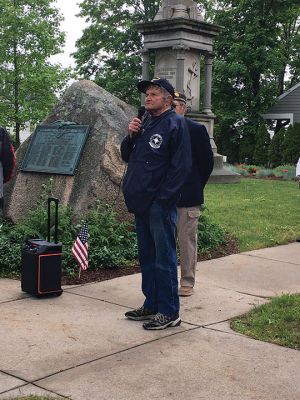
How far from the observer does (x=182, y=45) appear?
17.6 meters

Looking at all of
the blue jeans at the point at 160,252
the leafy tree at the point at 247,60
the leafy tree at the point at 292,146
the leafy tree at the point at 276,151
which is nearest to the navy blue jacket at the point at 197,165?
the blue jeans at the point at 160,252

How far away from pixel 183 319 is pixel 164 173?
1.26 metres

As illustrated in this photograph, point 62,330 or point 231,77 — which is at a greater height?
point 231,77

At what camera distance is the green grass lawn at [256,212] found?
9.31m

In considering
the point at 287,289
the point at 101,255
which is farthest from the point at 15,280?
the point at 287,289

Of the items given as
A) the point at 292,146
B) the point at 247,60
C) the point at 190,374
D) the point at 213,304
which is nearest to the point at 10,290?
the point at 213,304

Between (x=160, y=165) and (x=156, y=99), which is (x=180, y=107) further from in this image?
(x=160, y=165)

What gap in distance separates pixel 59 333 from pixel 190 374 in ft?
3.98

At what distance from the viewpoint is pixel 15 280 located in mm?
6398

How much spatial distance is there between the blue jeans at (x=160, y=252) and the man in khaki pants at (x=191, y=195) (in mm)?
977

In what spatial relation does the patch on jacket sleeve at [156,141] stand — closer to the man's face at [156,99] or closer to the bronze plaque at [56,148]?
the man's face at [156,99]

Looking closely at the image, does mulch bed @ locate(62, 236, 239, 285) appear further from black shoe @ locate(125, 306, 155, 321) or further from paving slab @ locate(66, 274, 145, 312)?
black shoe @ locate(125, 306, 155, 321)

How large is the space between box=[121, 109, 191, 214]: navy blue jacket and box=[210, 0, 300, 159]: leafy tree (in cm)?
2686

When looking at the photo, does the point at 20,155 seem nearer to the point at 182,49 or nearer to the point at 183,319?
the point at 183,319
